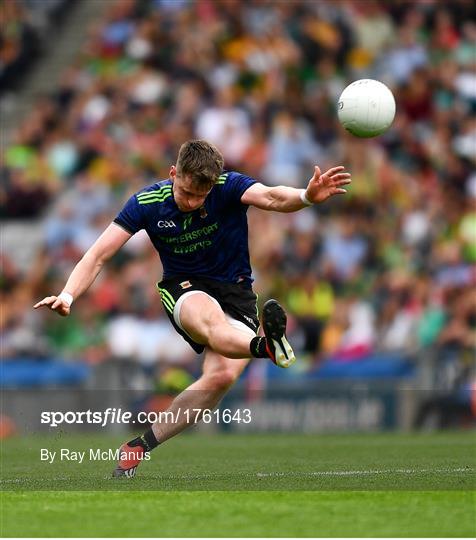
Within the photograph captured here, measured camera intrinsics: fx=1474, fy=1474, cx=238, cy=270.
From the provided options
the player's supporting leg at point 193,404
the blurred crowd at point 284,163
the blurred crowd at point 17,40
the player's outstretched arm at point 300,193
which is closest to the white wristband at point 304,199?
the player's outstretched arm at point 300,193

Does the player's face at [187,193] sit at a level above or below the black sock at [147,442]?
above

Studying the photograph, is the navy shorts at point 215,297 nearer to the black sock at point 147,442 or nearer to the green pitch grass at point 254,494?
the black sock at point 147,442

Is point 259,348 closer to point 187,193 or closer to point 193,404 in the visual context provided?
point 193,404

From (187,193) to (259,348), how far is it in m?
1.30

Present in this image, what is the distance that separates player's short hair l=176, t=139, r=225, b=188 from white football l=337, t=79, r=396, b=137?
4.66ft

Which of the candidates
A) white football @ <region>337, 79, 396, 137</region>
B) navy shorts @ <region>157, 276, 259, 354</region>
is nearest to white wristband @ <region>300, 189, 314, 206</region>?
navy shorts @ <region>157, 276, 259, 354</region>

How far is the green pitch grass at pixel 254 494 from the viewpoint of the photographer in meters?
7.59

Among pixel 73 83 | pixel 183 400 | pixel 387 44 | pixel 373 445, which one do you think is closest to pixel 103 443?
pixel 373 445

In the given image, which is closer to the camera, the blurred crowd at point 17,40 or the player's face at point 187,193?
the player's face at point 187,193

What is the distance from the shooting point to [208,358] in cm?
1046

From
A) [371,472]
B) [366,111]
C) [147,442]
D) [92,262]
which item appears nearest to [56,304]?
[92,262]

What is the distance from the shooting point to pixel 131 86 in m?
24.1

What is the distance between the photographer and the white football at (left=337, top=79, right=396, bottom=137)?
1111 cm

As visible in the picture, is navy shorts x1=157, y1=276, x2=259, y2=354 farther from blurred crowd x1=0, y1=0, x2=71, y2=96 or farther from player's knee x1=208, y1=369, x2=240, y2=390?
blurred crowd x1=0, y1=0, x2=71, y2=96
